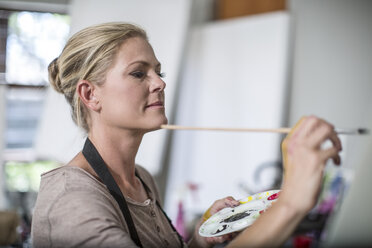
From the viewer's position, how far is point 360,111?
163 inches

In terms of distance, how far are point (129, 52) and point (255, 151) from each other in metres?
3.27

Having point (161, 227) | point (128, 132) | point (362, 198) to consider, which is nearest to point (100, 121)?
point (128, 132)

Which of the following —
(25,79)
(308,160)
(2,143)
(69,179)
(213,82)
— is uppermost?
(308,160)

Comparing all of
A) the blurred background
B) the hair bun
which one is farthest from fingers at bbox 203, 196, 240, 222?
the blurred background

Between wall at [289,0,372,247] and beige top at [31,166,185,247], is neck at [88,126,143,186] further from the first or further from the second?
wall at [289,0,372,247]

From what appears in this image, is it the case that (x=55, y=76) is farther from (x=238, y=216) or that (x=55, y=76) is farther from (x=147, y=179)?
(x=238, y=216)

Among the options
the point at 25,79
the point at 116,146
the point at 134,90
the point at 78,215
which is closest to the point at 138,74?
the point at 134,90

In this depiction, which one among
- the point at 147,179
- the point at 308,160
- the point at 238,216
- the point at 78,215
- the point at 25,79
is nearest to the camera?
the point at 308,160

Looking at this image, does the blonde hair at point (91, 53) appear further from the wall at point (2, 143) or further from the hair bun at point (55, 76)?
the wall at point (2, 143)

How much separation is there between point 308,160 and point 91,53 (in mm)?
503

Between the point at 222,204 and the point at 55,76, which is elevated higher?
the point at 55,76

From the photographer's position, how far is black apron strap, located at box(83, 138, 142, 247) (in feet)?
3.34

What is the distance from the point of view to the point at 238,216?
40.5 inches

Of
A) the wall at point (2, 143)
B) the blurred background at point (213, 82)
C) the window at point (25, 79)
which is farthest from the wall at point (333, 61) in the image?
the wall at point (2, 143)
